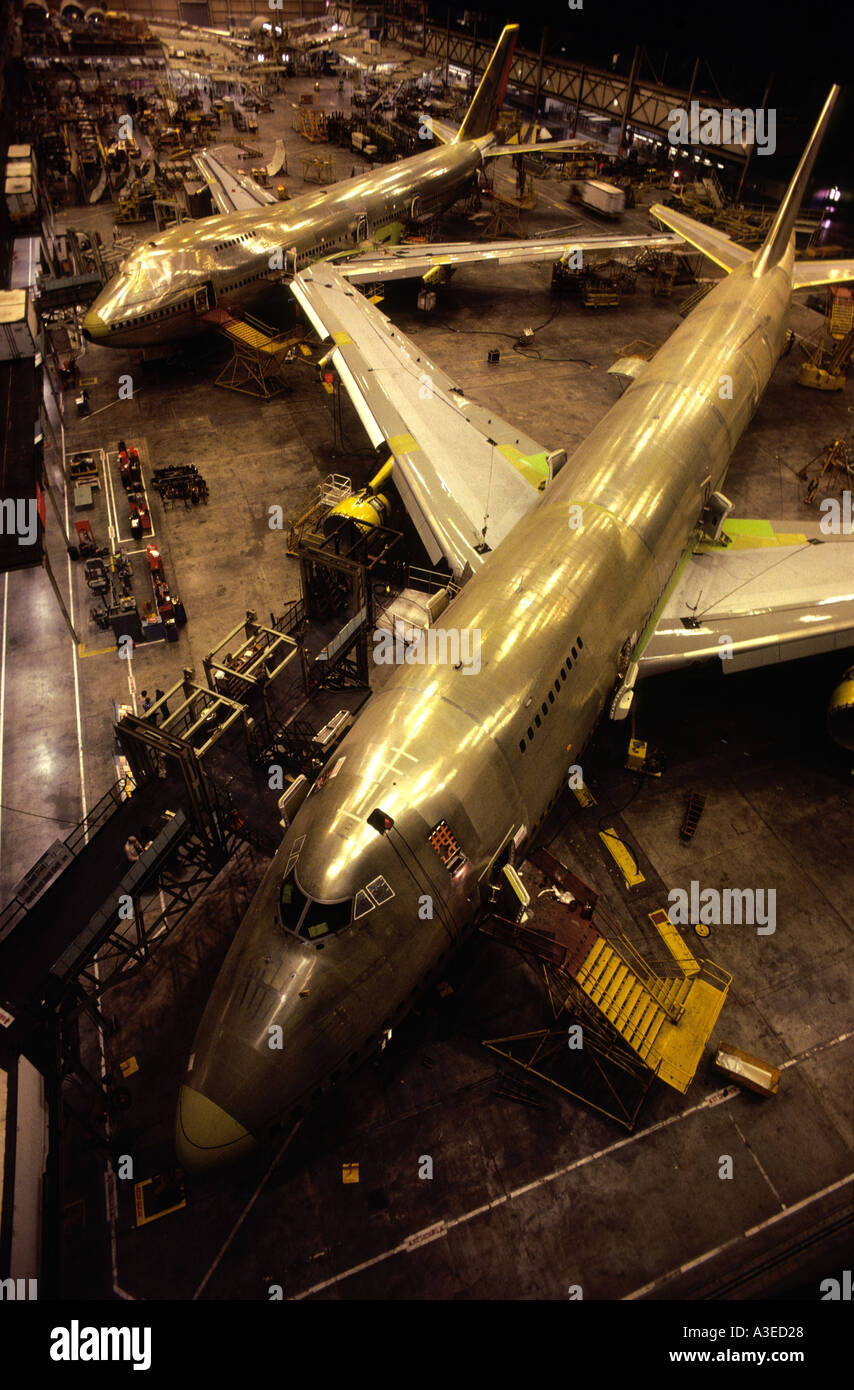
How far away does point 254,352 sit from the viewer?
38031mm

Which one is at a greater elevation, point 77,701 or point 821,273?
point 821,273

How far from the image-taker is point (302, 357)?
4184cm

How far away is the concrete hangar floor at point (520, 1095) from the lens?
46.0 feet

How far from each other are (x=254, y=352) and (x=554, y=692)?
29976 mm

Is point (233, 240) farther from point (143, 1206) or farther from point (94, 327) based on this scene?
point (143, 1206)

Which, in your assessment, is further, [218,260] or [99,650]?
[218,260]

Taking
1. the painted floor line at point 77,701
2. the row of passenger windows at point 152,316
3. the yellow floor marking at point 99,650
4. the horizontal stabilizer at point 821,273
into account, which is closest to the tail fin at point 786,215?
the horizontal stabilizer at point 821,273

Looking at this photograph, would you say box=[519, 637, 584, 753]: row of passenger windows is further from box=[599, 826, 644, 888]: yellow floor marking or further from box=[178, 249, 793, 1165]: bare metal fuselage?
box=[599, 826, 644, 888]: yellow floor marking

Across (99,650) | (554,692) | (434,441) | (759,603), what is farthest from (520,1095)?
(434,441)

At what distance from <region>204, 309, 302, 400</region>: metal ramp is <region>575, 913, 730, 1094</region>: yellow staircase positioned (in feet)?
107

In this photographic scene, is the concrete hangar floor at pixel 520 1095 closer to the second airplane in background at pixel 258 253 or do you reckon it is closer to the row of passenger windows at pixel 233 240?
the second airplane in background at pixel 258 253

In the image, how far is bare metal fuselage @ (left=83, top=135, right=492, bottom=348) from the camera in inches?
1415

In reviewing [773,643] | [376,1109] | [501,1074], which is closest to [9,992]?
[376,1109]
